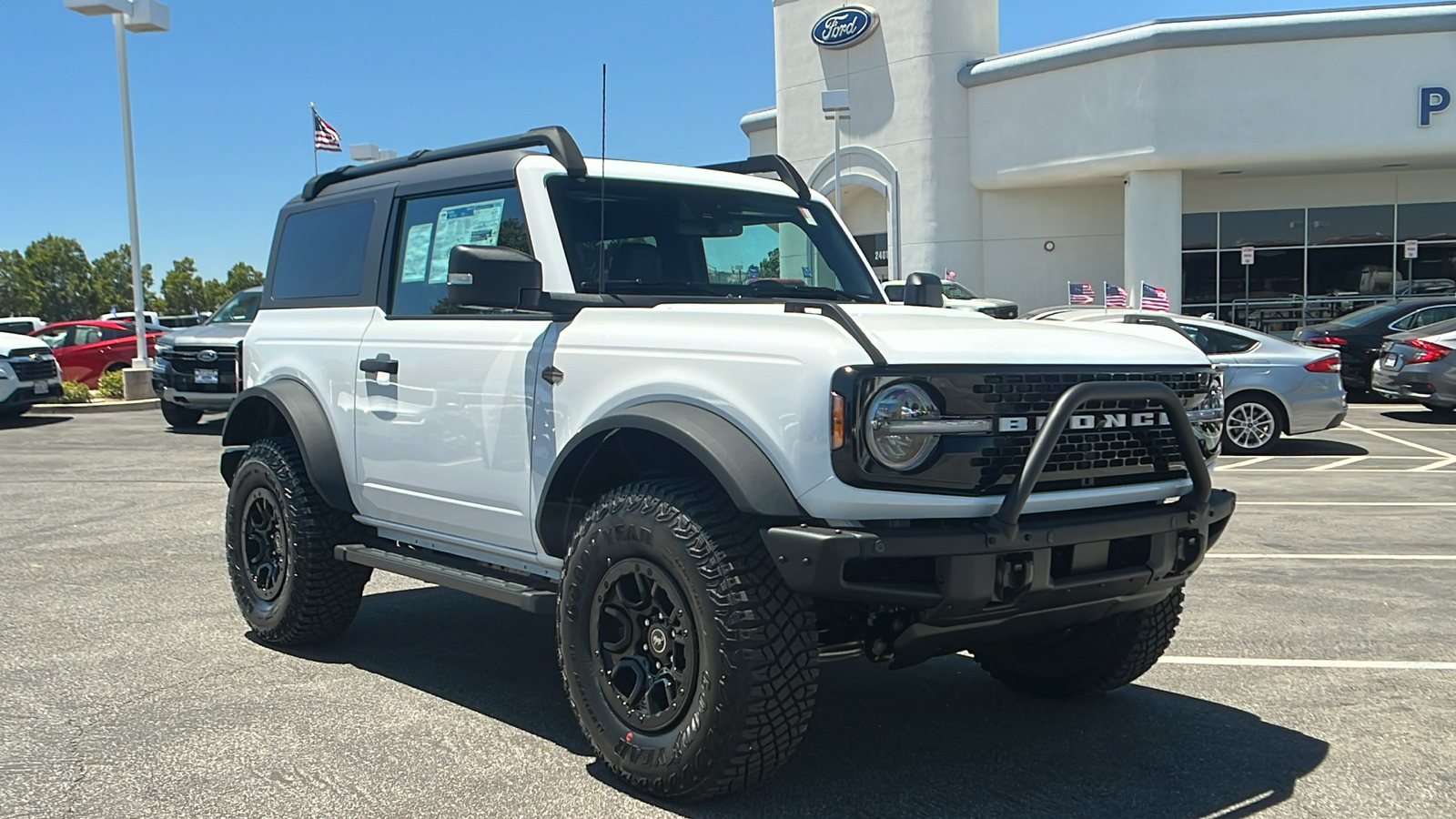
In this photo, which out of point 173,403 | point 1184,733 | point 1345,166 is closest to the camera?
point 1184,733

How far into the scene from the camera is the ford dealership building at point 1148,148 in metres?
24.8

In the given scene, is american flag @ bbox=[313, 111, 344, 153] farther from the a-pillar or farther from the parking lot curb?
the a-pillar

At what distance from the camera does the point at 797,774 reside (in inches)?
162

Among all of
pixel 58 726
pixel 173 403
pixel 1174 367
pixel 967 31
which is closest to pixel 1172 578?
pixel 1174 367

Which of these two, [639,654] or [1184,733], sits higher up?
[639,654]

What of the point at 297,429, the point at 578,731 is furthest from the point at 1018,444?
the point at 297,429

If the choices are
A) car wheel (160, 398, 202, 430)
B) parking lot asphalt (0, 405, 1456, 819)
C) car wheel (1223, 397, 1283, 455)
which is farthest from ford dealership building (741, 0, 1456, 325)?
parking lot asphalt (0, 405, 1456, 819)

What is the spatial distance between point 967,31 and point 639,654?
28117mm

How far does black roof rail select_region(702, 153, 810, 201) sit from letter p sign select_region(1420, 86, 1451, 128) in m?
23.1

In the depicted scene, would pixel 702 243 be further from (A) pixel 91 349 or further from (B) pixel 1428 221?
(B) pixel 1428 221

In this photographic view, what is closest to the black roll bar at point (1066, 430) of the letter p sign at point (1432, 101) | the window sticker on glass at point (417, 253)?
the window sticker on glass at point (417, 253)

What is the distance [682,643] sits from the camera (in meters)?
3.79

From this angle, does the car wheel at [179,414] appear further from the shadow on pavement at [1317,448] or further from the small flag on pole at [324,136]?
the shadow on pavement at [1317,448]

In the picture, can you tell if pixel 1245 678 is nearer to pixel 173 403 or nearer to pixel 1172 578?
pixel 1172 578
